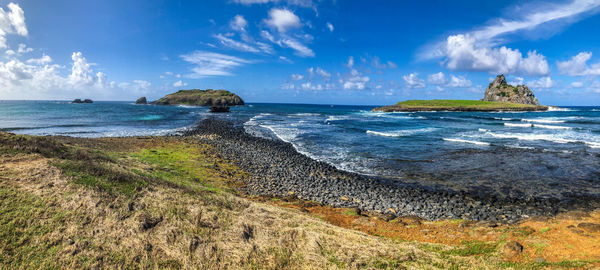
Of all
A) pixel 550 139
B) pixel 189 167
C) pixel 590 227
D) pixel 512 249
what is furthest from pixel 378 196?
pixel 550 139

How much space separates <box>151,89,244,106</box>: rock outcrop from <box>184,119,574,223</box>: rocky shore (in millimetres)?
145989

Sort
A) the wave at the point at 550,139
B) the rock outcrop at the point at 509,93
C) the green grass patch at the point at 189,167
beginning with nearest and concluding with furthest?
1. the green grass patch at the point at 189,167
2. the wave at the point at 550,139
3. the rock outcrop at the point at 509,93

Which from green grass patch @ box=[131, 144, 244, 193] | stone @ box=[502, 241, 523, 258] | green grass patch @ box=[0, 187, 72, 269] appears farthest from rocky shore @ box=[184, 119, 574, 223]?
green grass patch @ box=[0, 187, 72, 269]

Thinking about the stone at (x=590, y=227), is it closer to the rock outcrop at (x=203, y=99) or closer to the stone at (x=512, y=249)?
the stone at (x=512, y=249)

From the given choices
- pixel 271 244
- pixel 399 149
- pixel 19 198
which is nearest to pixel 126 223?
pixel 19 198

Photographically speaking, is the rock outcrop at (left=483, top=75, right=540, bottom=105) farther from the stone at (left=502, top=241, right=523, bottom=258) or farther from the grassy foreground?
A: the stone at (left=502, top=241, right=523, bottom=258)

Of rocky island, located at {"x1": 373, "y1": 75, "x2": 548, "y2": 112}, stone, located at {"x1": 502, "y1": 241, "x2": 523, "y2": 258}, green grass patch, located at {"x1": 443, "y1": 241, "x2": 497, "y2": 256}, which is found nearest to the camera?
stone, located at {"x1": 502, "y1": 241, "x2": 523, "y2": 258}

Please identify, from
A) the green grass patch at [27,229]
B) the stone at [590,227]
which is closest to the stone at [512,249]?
the stone at [590,227]

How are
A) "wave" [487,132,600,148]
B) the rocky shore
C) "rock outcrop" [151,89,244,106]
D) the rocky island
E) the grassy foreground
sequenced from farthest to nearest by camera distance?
"rock outcrop" [151,89,244,106] < the rocky island < "wave" [487,132,600,148] < the rocky shore < the grassy foreground

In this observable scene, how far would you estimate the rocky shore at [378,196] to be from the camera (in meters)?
11.0

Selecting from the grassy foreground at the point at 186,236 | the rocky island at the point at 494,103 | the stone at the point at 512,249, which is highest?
the rocky island at the point at 494,103

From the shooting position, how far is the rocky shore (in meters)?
11.0

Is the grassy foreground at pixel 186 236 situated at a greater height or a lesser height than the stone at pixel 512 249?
greater

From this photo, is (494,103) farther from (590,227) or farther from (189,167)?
(189,167)
